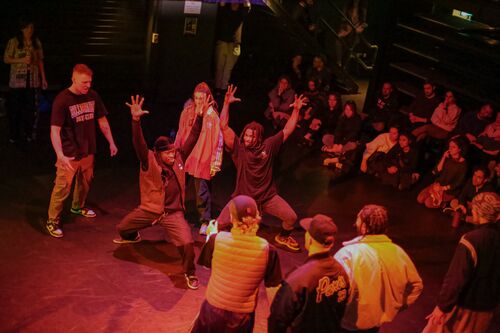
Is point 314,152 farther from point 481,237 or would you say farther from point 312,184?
point 481,237

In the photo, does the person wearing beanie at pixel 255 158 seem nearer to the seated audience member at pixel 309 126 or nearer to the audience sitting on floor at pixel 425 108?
the seated audience member at pixel 309 126

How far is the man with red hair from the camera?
7.25 metres

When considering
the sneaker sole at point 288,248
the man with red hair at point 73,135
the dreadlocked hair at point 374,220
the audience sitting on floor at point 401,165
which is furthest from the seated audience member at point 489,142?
the dreadlocked hair at point 374,220

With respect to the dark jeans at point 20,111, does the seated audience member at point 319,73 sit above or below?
above

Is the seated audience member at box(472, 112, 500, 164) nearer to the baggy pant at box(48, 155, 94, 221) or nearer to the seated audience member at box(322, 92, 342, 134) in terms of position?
the seated audience member at box(322, 92, 342, 134)

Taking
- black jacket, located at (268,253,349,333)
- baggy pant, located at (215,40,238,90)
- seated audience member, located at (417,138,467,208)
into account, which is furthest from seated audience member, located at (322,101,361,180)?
black jacket, located at (268,253,349,333)

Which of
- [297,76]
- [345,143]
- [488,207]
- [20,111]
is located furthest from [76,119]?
[297,76]

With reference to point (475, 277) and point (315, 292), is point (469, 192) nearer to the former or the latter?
point (475, 277)

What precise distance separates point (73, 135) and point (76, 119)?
0.66 feet

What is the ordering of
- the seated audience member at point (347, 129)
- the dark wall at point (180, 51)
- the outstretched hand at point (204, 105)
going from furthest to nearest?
1. the dark wall at point (180, 51)
2. the seated audience member at point (347, 129)
3. the outstretched hand at point (204, 105)

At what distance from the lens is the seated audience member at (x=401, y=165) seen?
10602mm

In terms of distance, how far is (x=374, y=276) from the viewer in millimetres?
5047

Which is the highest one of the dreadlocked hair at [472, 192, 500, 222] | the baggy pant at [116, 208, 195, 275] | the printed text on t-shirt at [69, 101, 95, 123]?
the dreadlocked hair at [472, 192, 500, 222]

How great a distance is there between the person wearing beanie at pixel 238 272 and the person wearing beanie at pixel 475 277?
1.47m
